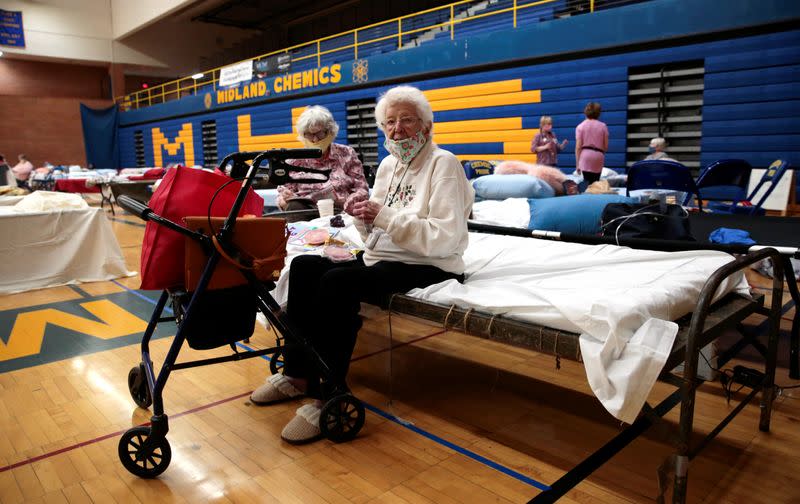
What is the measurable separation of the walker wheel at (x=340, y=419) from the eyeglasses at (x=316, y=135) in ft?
6.68

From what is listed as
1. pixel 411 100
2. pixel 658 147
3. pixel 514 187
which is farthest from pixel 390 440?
pixel 658 147

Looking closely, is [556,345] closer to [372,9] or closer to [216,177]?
[216,177]

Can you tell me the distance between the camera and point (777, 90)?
5898 mm

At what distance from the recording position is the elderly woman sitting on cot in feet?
6.28

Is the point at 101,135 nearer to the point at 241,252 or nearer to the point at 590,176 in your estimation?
the point at 590,176

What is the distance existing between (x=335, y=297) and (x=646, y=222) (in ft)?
5.53

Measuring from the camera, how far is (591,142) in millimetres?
6070

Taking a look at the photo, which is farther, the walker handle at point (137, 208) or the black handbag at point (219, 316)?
the black handbag at point (219, 316)

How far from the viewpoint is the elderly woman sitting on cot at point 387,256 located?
75.3 inches

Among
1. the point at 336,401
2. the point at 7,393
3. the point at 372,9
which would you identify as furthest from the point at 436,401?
the point at 372,9

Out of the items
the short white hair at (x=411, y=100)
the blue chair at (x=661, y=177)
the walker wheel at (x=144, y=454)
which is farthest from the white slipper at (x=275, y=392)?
the blue chair at (x=661, y=177)

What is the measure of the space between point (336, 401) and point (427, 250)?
0.61 m

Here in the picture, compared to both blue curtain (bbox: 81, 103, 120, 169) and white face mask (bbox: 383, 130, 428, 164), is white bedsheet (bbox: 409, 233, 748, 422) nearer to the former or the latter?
white face mask (bbox: 383, 130, 428, 164)

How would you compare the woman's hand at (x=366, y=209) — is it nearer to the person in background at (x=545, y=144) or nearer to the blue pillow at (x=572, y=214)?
the blue pillow at (x=572, y=214)
